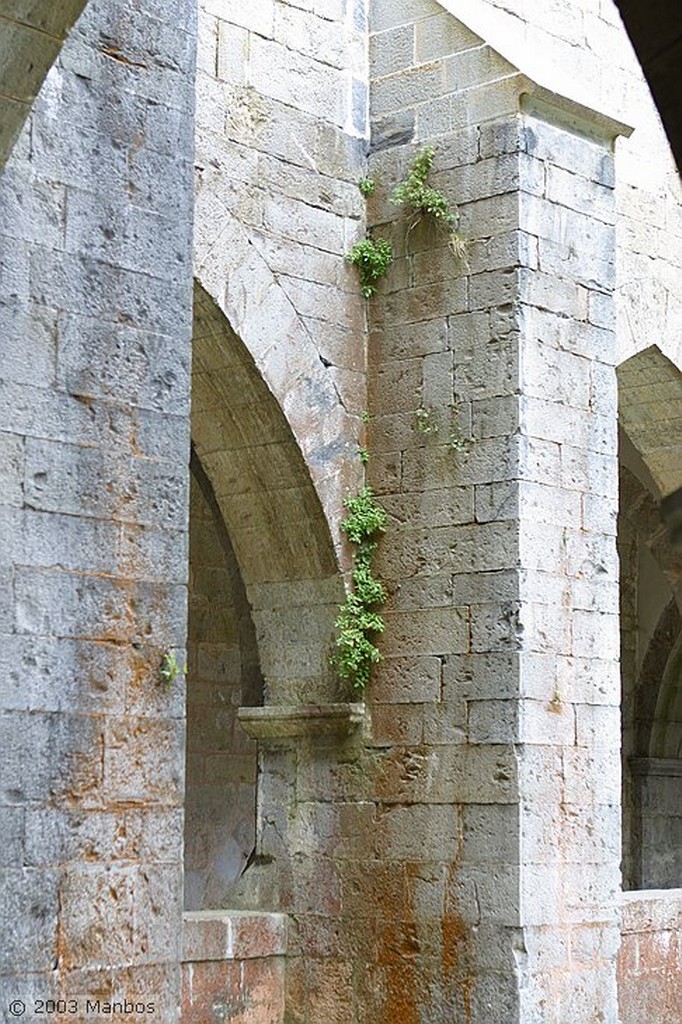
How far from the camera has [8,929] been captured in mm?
3029

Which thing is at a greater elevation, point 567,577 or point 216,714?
point 567,577

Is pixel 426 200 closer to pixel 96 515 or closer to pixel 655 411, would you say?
pixel 655 411

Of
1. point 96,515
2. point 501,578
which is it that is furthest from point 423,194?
point 96,515

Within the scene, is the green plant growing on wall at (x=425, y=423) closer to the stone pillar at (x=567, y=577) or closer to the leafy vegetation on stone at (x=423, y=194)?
the stone pillar at (x=567, y=577)

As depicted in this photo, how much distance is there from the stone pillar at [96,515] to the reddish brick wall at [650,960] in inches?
151

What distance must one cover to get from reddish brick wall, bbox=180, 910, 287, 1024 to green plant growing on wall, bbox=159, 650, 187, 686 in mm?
2846

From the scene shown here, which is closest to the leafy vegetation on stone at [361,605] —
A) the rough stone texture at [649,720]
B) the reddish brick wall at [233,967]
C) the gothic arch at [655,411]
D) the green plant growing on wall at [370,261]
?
the green plant growing on wall at [370,261]

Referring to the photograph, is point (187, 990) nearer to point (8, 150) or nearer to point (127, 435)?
point (127, 435)

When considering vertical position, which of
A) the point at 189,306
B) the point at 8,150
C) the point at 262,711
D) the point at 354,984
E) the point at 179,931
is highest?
the point at 8,150

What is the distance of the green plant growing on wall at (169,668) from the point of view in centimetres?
337

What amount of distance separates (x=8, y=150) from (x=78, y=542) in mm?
803

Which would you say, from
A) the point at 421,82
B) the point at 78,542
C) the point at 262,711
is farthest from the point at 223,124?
the point at 78,542

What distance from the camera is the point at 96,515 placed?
3279 mm

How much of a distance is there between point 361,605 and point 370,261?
4.73 feet
